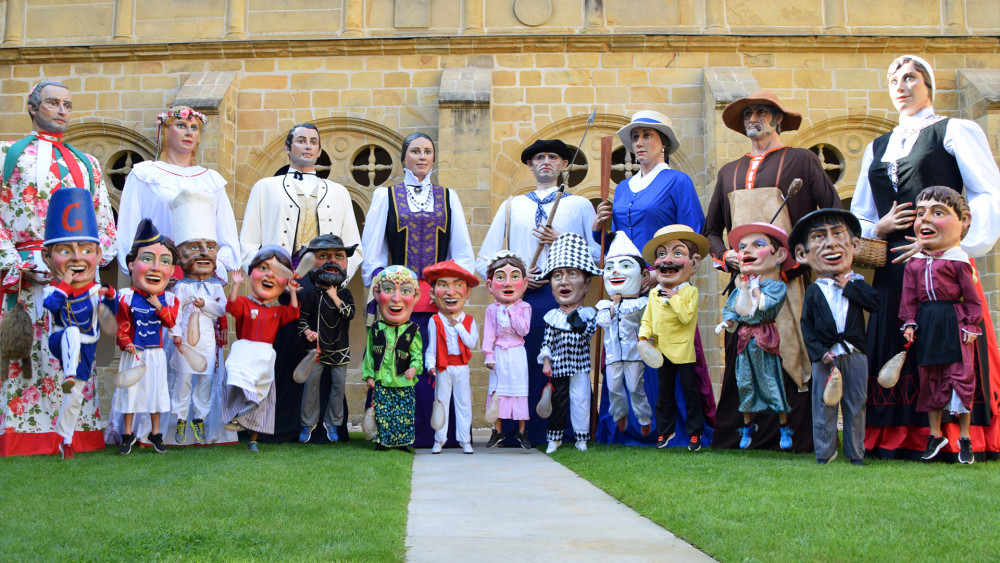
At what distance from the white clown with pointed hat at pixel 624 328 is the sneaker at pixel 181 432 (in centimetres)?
315

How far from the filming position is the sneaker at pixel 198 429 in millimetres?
6486

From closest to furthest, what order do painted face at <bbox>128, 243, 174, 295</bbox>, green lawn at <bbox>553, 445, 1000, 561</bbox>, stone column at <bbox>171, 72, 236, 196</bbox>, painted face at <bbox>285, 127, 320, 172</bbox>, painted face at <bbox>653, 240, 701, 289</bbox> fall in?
1. green lawn at <bbox>553, 445, 1000, 561</bbox>
2. painted face at <bbox>128, 243, 174, 295</bbox>
3. painted face at <bbox>653, 240, 701, 289</bbox>
4. painted face at <bbox>285, 127, 320, 172</bbox>
5. stone column at <bbox>171, 72, 236, 196</bbox>

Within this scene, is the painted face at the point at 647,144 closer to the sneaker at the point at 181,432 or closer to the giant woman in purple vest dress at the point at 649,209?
the giant woman in purple vest dress at the point at 649,209

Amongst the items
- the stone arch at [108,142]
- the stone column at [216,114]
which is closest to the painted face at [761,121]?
the stone column at [216,114]

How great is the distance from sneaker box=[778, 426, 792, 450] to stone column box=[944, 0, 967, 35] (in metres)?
8.35

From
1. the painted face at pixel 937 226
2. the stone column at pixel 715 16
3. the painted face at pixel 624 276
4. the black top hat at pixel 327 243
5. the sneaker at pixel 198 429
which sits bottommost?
the sneaker at pixel 198 429

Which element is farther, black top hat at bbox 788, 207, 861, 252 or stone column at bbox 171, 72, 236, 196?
stone column at bbox 171, 72, 236, 196

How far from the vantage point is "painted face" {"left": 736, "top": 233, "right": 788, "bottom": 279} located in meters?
5.82

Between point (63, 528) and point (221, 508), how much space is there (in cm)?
59

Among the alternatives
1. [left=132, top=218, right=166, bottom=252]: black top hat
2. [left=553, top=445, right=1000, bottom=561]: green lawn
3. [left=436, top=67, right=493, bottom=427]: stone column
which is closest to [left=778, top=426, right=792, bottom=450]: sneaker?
[left=553, top=445, right=1000, bottom=561]: green lawn

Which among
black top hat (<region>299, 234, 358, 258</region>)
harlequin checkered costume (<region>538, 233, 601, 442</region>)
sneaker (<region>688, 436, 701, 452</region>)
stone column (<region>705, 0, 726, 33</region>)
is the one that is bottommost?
sneaker (<region>688, 436, 701, 452</region>)

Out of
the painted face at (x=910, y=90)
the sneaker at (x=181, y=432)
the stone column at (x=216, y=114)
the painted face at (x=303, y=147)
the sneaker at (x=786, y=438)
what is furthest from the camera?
the stone column at (x=216, y=114)

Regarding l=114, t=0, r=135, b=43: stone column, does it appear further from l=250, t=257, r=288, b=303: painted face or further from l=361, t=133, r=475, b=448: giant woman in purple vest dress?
l=250, t=257, r=288, b=303: painted face

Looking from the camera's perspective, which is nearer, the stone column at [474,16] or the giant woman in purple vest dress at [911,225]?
the giant woman in purple vest dress at [911,225]
